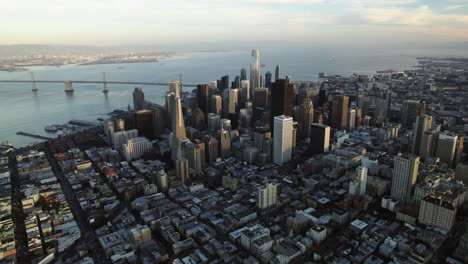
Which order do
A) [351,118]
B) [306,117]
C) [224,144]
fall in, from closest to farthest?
[224,144], [306,117], [351,118]

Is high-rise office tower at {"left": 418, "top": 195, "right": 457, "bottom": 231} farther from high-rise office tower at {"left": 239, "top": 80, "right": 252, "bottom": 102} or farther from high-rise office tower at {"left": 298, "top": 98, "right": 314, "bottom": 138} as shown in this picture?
high-rise office tower at {"left": 239, "top": 80, "right": 252, "bottom": 102}

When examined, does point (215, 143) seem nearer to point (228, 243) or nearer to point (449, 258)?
point (228, 243)

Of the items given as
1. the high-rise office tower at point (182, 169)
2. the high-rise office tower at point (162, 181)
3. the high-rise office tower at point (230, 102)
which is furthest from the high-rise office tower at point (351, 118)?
the high-rise office tower at point (162, 181)

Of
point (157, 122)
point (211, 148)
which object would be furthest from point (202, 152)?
point (157, 122)

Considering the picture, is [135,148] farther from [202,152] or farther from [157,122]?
[202,152]

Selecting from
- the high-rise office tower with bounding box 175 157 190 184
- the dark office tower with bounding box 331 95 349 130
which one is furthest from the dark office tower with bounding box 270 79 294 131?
the high-rise office tower with bounding box 175 157 190 184

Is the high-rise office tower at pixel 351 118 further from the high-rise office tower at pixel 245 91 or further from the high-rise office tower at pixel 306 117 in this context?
the high-rise office tower at pixel 245 91
